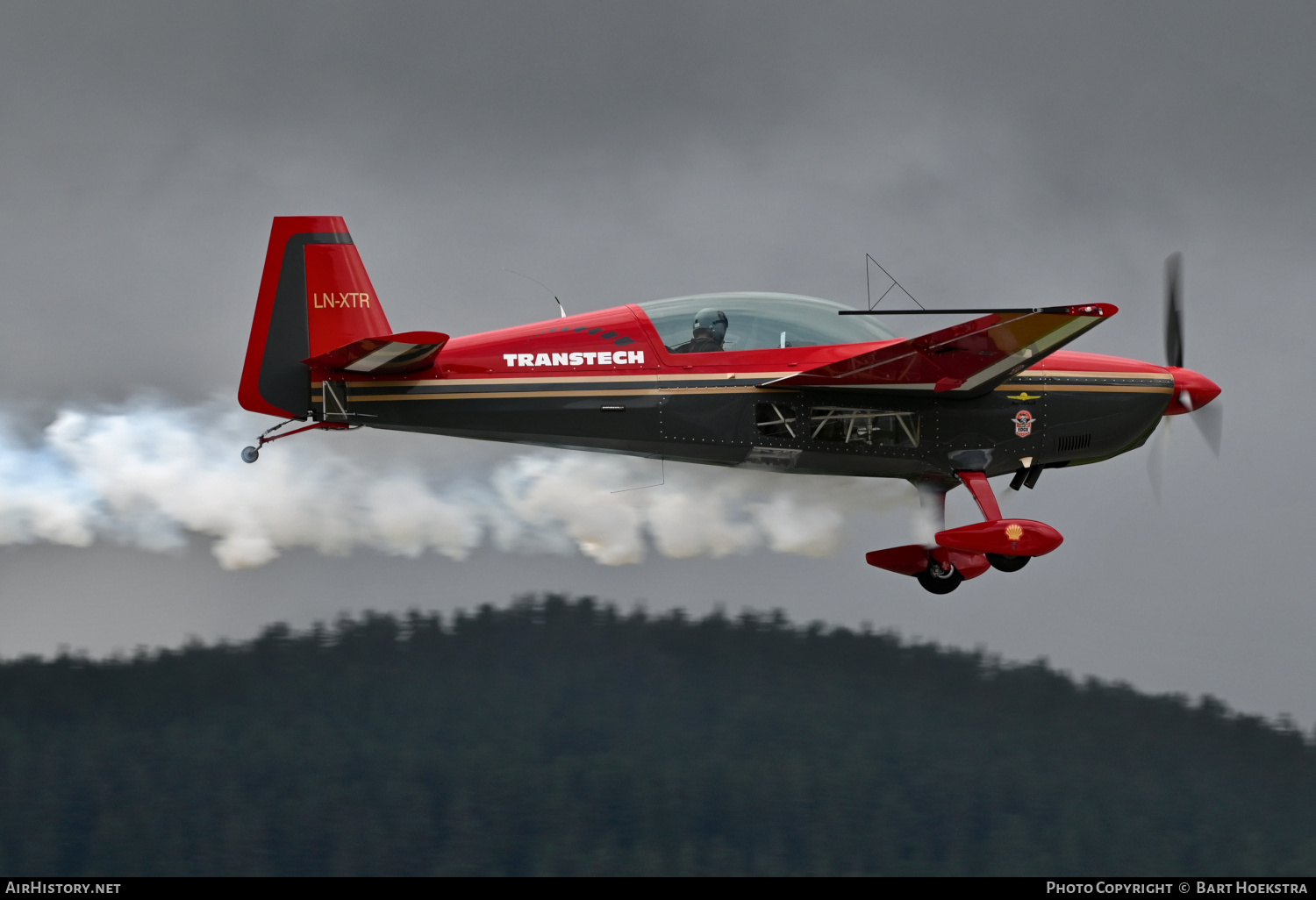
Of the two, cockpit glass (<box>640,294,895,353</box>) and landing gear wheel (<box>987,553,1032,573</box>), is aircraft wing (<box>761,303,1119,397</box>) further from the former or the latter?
landing gear wheel (<box>987,553,1032,573</box>)

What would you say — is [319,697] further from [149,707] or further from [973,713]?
[973,713]

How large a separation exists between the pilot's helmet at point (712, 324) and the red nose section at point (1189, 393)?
613 cm

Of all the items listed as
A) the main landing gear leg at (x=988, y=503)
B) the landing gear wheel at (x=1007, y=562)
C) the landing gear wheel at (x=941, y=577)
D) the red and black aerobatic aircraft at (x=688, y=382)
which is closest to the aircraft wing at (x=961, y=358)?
the red and black aerobatic aircraft at (x=688, y=382)

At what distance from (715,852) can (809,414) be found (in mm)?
45866

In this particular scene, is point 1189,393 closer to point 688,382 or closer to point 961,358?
point 961,358

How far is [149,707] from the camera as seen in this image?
50.3 meters

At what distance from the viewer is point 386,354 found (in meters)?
13.6

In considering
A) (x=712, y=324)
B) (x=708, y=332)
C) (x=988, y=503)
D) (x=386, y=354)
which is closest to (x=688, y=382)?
(x=708, y=332)

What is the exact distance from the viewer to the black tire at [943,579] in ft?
52.2

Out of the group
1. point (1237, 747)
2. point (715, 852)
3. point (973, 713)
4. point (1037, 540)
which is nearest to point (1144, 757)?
point (1237, 747)

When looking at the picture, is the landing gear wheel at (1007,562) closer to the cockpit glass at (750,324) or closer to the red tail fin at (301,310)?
the cockpit glass at (750,324)

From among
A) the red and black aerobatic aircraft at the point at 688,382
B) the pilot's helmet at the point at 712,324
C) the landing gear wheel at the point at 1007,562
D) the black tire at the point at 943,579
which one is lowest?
the black tire at the point at 943,579

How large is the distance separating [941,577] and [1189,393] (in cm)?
407

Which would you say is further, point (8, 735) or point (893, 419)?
point (8, 735)
